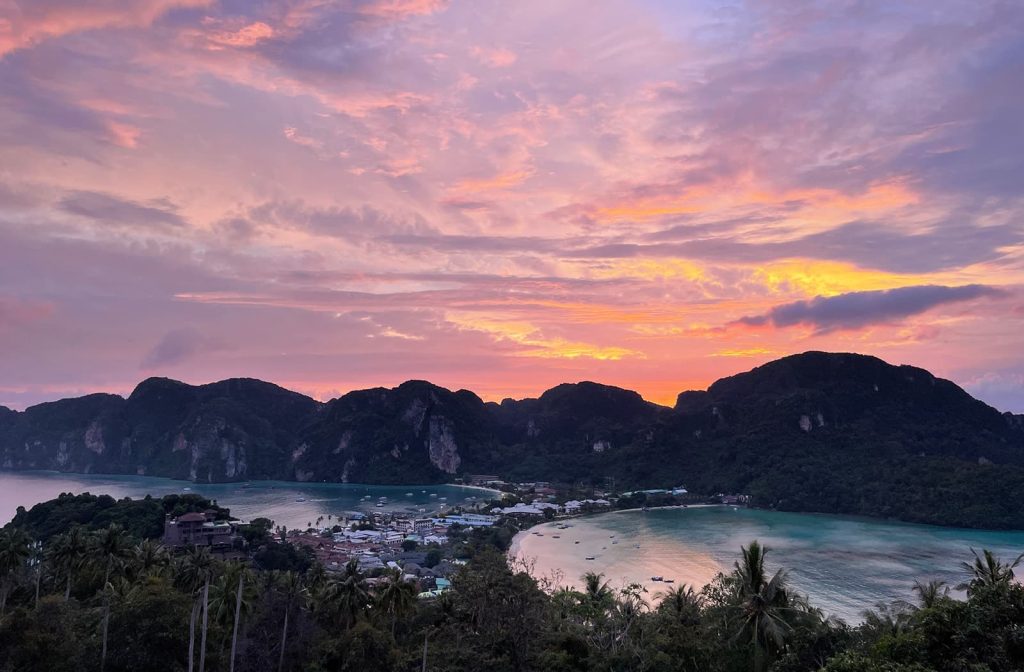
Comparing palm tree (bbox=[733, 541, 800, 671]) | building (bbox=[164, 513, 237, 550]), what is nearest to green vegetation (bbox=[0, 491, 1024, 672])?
palm tree (bbox=[733, 541, 800, 671])

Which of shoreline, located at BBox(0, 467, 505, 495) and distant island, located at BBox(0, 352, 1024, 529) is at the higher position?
distant island, located at BBox(0, 352, 1024, 529)

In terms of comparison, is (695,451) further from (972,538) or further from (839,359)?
(972,538)

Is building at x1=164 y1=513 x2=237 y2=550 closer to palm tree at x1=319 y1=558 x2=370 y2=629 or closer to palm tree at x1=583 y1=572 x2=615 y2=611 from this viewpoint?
palm tree at x1=319 y1=558 x2=370 y2=629

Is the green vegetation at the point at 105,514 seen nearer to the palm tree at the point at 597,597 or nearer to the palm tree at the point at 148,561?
the palm tree at the point at 148,561

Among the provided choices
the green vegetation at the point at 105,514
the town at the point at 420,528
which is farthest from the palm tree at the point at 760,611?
the green vegetation at the point at 105,514

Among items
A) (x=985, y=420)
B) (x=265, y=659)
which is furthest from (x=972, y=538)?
(x=265, y=659)
